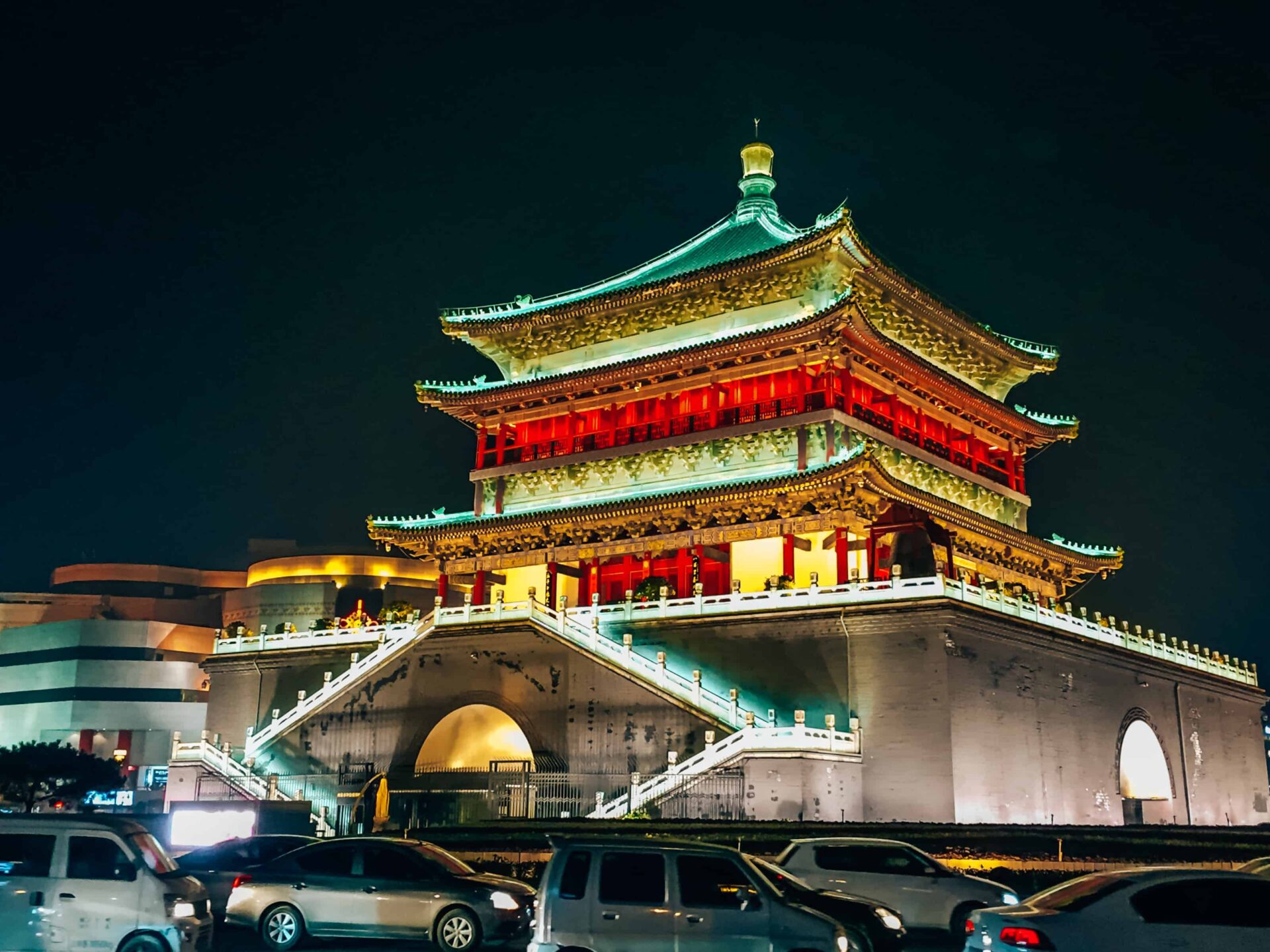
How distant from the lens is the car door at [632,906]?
11555 mm

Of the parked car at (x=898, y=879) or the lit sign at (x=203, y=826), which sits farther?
the lit sign at (x=203, y=826)

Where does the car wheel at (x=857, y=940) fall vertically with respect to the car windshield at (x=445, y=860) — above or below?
below

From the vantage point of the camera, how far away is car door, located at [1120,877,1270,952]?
394 inches

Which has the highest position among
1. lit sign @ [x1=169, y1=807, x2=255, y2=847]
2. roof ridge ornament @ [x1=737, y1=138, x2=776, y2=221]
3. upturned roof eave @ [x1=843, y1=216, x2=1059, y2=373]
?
roof ridge ornament @ [x1=737, y1=138, x2=776, y2=221]

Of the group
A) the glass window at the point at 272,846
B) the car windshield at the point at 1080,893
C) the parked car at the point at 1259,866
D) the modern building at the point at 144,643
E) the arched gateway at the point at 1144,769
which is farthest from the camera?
the modern building at the point at 144,643

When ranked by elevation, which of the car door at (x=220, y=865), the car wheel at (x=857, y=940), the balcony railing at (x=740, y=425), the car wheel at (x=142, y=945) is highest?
the balcony railing at (x=740, y=425)

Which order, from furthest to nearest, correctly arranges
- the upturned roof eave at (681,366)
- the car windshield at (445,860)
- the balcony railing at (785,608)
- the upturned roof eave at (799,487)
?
the upturned roof eave at (681,366), the upturned roof eave at (799,487), the balcony railing at (785,608), the car windshield at (445,860)

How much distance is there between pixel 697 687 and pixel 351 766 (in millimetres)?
11168

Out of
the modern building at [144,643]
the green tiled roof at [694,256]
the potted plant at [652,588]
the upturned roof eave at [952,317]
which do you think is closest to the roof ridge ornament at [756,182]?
the green tiled roof at [694,256]

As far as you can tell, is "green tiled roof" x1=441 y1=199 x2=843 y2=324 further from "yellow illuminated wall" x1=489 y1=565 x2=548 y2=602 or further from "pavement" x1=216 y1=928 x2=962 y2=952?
"pavement" x1=216 y1=928 x2=962 y2=952

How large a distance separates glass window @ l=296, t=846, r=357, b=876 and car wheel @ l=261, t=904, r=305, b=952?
52 centimetres

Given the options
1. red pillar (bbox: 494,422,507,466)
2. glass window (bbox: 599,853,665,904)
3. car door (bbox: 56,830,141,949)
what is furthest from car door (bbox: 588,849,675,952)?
red pillar (bbox: 494,422,507,466)

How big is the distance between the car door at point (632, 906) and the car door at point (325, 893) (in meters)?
4.37

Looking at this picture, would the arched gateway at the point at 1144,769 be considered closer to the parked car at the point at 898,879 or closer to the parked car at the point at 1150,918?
the parked car at the point at 898,879
